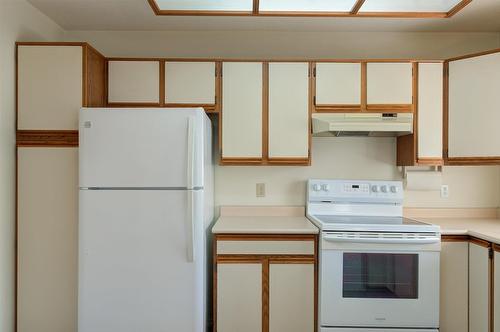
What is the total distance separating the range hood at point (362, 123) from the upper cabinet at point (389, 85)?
0.27ft

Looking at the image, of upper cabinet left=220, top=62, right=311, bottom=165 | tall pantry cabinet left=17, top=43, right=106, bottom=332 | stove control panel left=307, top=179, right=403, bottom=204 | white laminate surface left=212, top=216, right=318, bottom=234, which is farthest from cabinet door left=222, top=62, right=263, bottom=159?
tall pantry cabinet left=17, top=43, right=106, bottom=332

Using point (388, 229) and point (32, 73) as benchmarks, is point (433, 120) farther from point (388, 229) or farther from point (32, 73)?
point (32, 73)

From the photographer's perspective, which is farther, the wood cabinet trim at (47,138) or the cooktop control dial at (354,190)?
the cooktop control dial at (354,190)

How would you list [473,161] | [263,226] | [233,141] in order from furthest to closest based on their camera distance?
[233,141] → [473,161] → [263,226]

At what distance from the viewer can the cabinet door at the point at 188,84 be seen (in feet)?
8.94

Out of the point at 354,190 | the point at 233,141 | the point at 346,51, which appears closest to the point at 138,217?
the point at 233,141

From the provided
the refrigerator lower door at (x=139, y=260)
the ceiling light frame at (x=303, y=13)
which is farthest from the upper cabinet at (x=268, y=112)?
the refrigerator lower door at (x=139, y=260)

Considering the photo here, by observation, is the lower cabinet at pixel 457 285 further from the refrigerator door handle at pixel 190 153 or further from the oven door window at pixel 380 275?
the refrigerator door handle at pixel 190 153

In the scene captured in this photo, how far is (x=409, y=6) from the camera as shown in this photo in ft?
8.06

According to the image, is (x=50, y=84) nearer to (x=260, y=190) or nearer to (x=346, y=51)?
(x=260, y=190)

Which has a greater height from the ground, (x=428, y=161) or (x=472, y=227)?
(x=428, y=161)

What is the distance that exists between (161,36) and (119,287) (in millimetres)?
2003

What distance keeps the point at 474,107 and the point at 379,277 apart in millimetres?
1395

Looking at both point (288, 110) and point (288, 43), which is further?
point (288, 43)
